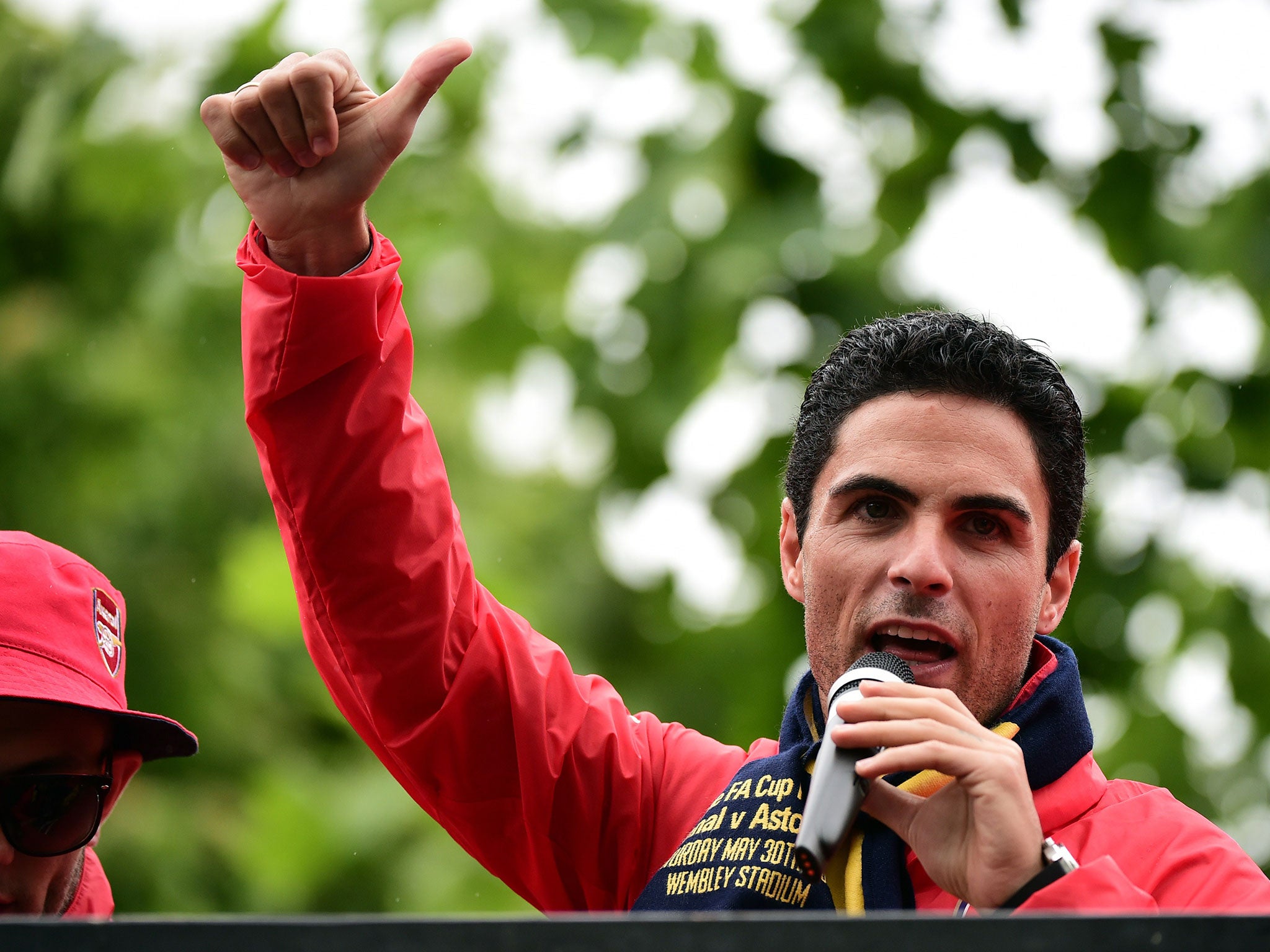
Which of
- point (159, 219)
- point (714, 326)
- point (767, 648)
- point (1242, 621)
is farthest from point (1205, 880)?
point (159, 219)

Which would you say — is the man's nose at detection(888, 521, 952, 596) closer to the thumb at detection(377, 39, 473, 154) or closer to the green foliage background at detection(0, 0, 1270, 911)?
the thumb at detection(377, 39, 473, 154)

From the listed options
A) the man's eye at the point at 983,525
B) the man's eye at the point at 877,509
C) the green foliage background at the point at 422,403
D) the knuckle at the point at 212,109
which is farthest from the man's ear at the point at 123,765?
the green foliage background at the point at 422,403

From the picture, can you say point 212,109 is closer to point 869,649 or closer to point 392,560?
point 392,560

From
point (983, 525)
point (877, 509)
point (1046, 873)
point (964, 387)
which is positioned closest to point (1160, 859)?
point (1046, 873)

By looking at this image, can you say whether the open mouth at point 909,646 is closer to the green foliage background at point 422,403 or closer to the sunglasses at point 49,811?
the sunglasses at point 49,811

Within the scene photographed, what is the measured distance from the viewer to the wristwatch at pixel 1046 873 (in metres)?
1.88

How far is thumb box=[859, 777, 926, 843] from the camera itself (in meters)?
2.05

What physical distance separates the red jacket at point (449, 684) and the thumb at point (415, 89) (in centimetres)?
20

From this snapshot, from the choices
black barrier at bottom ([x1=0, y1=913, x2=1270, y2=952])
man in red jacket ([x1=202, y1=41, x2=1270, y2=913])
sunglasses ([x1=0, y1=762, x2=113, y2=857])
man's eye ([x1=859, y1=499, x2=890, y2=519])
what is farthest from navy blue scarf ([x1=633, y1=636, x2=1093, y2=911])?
black barrier at bottom ([x1=0, y1=913, x2=1270, y2=952])

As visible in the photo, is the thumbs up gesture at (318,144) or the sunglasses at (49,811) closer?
the thumbs up gesture at (318,144)

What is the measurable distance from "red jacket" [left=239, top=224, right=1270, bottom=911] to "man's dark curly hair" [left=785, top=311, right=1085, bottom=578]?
18.8 inches

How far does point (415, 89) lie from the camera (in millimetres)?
2240

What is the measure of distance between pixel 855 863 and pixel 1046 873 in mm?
394

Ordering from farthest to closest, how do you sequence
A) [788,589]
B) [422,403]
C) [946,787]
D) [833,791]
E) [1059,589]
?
[422,403] < [788,589] < [1059,589] < [946,787] < [833,791]
